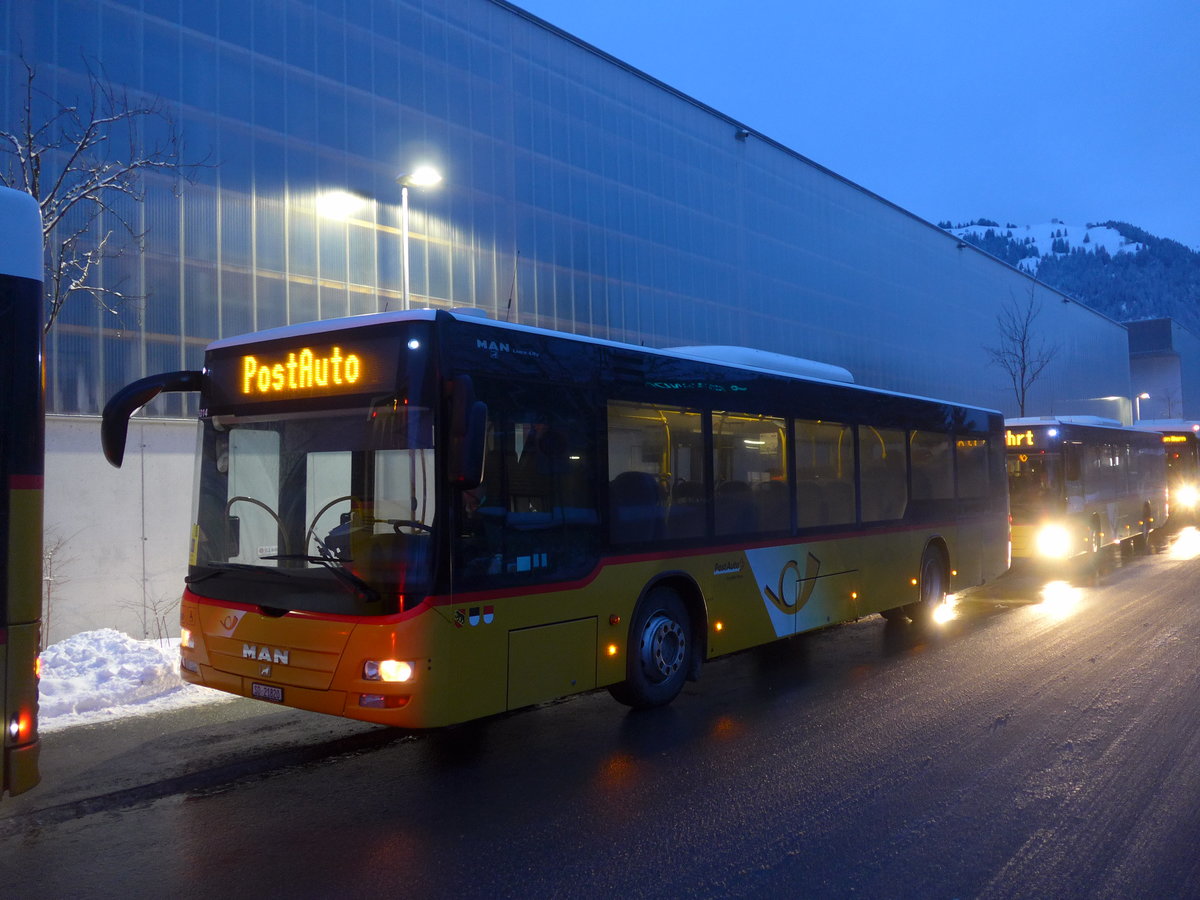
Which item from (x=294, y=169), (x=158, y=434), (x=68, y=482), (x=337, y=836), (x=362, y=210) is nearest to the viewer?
(x=337, y=836)

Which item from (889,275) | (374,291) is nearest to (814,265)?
(889,275)

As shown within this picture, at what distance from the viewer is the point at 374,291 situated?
15.4 m

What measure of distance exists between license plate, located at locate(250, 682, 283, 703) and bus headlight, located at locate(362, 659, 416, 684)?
0.80 meters

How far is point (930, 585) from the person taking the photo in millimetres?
12008

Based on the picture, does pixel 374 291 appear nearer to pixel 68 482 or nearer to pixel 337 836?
pixel 68 482

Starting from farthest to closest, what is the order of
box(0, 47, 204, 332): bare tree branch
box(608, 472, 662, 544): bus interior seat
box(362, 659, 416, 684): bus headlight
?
box(0, 47, 204, 332): bare tree branch → box(608, 472, 662, 544): bus interior seat → box(362, 659, 416, 684): bus headlight

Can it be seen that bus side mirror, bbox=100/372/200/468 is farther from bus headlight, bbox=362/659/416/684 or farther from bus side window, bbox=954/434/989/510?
bus side window, bbox=954/434/989/510

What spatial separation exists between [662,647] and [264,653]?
3.10 meters

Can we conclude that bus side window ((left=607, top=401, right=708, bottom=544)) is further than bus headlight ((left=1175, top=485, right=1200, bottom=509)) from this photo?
No

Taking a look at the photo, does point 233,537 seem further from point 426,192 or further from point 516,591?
point 426,192

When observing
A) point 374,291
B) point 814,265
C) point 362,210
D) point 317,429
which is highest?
point 814,265

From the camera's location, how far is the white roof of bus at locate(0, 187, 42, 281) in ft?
15.0

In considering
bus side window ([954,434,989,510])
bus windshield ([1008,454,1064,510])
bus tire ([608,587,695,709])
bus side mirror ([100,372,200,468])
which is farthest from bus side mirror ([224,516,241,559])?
bus windshield ([1008,454,1064,510])

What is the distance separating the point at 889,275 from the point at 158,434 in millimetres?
26262
